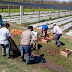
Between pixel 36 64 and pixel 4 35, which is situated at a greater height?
pixel 4 35

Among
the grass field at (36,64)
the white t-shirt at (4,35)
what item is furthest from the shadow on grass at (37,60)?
the white t-shirt at (4,35)

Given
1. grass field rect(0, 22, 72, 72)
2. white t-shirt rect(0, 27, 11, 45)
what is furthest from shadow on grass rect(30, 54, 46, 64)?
white t-shirt rect(0, 27, 11, 45)

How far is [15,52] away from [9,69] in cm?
141

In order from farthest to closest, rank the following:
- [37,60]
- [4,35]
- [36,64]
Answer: [37,60], [36,64], [4,35]

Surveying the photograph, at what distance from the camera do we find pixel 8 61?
16.6ft

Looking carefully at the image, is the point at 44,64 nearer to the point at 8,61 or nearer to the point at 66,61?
the point at 66,61

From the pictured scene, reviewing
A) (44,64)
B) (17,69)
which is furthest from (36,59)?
(17,69)

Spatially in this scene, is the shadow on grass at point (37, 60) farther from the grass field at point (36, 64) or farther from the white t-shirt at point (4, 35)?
the white t-shirt at point (4, 35)

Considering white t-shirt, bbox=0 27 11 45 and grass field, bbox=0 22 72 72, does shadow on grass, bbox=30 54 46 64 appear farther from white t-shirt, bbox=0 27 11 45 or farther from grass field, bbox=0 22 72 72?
white t-shirt, bbox=0 27 11 45

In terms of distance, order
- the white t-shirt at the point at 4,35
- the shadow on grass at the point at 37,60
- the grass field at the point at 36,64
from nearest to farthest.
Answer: the grass field at the point at 36,64 < the white t-shirt at the point at 4,35 < the shadow on grass at the point at 37,60

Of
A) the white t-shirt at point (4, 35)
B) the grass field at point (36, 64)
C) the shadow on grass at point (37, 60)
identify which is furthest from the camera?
the shadow on grass at point (37, 60)

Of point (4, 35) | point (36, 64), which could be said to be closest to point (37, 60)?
point (36, 64)

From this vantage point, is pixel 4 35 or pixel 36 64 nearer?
pixel 4 35

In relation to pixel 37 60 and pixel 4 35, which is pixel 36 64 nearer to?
pixel 37 60
